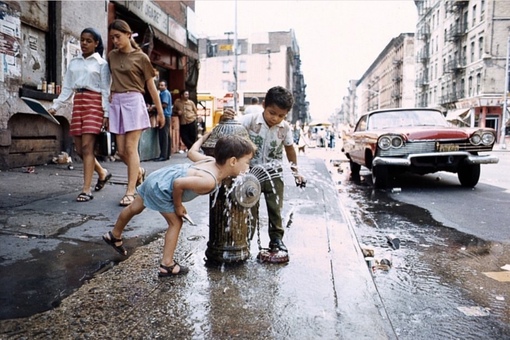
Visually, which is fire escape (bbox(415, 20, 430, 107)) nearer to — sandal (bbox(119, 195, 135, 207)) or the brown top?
the brown top

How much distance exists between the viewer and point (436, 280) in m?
3.30

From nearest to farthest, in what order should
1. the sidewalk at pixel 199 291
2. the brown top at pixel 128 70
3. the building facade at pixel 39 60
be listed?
the sidewalk at pixel 199 291
the brown top at pixel 128 70
the building facade at pixel 39 60

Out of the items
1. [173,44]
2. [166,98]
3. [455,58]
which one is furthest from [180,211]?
[455,58]

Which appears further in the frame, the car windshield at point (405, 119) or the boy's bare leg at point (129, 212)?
the car windshield at point (405, 119)

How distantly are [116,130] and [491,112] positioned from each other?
43.4 metres

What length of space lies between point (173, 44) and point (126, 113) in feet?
28.6

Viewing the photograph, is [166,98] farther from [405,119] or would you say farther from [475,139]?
[475,139]

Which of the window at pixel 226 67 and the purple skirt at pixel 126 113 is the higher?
the window at pixel 226 67

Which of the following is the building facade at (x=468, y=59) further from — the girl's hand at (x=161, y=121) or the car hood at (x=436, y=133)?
the girl's hand at (x=161, y=121)

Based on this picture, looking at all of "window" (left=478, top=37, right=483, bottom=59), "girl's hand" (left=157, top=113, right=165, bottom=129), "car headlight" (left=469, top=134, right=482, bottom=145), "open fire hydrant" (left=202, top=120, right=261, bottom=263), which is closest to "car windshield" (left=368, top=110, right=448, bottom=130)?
"car headlight" (left=469, top=134, right=482, bottom=145)

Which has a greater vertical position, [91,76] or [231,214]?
[91,76]

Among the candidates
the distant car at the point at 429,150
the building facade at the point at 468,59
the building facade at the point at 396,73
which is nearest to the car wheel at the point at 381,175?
the distant car at the point at 429,150

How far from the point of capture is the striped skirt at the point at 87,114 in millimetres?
4824

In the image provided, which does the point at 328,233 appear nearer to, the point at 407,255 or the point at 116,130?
the point at 407,255
